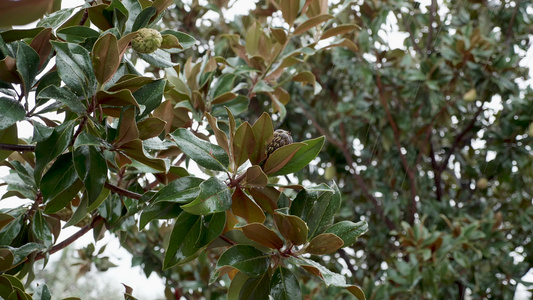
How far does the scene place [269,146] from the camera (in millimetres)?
642

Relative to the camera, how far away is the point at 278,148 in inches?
23.9

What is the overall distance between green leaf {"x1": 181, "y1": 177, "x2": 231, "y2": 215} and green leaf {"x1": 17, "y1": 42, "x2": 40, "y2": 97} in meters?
0.23

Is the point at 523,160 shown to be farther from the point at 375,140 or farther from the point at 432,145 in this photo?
the point at 375,140

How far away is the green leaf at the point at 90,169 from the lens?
1.91ft

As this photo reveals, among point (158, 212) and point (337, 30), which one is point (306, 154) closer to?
point (158, 212)

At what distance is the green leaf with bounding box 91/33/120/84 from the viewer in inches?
21.9

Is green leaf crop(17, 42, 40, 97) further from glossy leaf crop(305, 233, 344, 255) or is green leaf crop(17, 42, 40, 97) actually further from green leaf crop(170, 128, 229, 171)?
glossy leaf crop(305, 233, 344, 255)

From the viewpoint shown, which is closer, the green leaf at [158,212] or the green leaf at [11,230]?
the green leaf at [158,212]

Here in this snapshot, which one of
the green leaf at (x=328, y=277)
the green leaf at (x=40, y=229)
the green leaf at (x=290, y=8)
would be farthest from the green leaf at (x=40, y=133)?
the green leaf at (x=290, y=8)

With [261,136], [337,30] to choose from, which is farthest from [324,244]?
[337,30]

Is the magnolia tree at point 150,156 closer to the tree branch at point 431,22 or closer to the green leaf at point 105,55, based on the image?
the green leaf at point 105,55

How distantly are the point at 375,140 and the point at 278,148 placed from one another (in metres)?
1.88

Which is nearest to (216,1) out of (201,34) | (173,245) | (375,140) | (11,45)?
(201,34)

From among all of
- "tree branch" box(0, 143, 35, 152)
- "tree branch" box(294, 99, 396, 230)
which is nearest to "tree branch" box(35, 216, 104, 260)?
"tree branch" box(0, 143, 35, 152)
